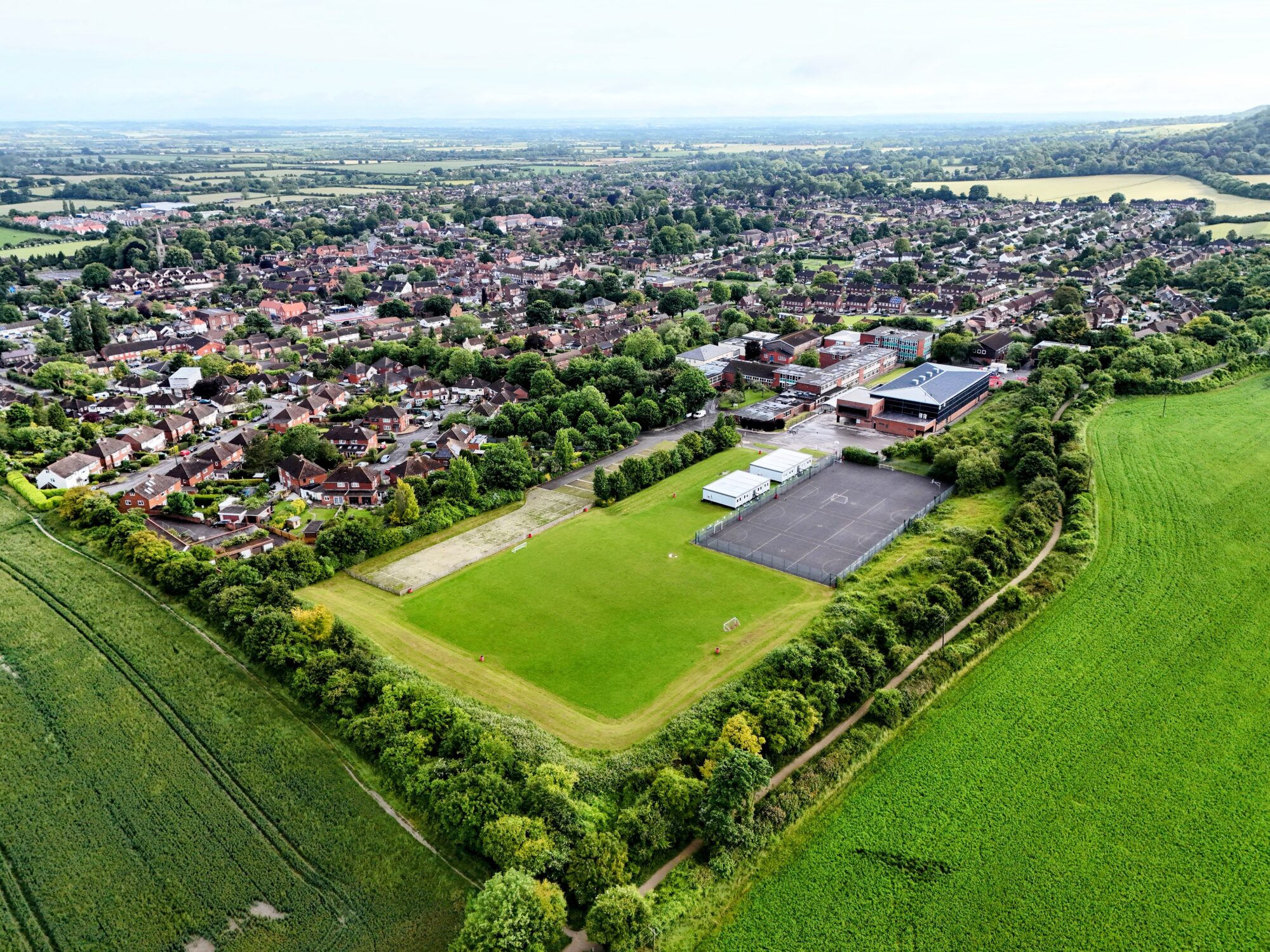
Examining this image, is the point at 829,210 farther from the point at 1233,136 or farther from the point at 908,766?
the point at 908,766

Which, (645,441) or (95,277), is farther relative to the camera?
(95,277)

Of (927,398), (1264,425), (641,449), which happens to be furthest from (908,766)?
(1264,425)

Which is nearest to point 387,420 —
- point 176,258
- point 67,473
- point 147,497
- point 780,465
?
point 147,497

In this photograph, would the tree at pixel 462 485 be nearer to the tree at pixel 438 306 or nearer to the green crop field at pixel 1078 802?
the green crop field at pixel 1078 802

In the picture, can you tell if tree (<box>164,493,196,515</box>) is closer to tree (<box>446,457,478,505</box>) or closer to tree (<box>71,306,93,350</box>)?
tree (<box>446,457,478,505</box>)

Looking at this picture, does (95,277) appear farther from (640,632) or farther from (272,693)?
(640,632)

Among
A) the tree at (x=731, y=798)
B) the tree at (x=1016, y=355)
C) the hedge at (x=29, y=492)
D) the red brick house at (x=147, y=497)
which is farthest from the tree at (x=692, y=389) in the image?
the hedge at (x=29, y=492)
